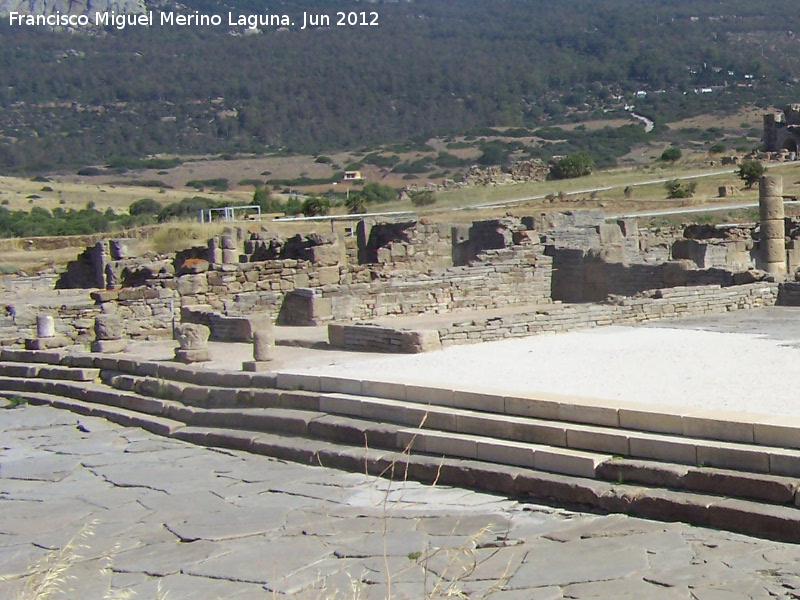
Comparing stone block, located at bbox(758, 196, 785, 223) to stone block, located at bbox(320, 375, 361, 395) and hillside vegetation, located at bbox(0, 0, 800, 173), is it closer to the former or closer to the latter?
stone block, located at bbox(320, 375, 361, 395)

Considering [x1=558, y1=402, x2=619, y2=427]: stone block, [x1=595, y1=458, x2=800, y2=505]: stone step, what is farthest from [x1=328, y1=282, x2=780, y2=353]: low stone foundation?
[x1=595, y1=458, x2=800, y2=505]: stone step

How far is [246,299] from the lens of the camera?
18.8m

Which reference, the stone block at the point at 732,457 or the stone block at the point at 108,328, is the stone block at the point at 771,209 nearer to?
the stone block at the point at 108,328

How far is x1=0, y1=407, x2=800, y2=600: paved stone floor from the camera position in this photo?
270 inches

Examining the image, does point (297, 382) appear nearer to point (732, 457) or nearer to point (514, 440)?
point (514, 440)

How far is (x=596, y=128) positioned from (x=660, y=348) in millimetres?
88582

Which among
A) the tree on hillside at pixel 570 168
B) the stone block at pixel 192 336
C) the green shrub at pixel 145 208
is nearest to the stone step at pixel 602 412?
the stone block at pixel 192 336

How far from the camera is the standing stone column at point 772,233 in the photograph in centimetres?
2312

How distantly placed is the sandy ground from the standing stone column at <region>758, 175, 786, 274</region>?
280 inches

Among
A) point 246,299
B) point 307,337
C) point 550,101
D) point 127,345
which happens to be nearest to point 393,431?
point 307,337

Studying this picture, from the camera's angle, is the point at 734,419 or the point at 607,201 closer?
the point at 734,419

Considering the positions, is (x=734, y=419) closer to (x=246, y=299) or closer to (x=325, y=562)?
(x=325, y=562)

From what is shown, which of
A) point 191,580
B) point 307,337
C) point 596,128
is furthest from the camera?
A: point 596,128

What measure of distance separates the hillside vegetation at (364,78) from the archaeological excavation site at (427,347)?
192ft
